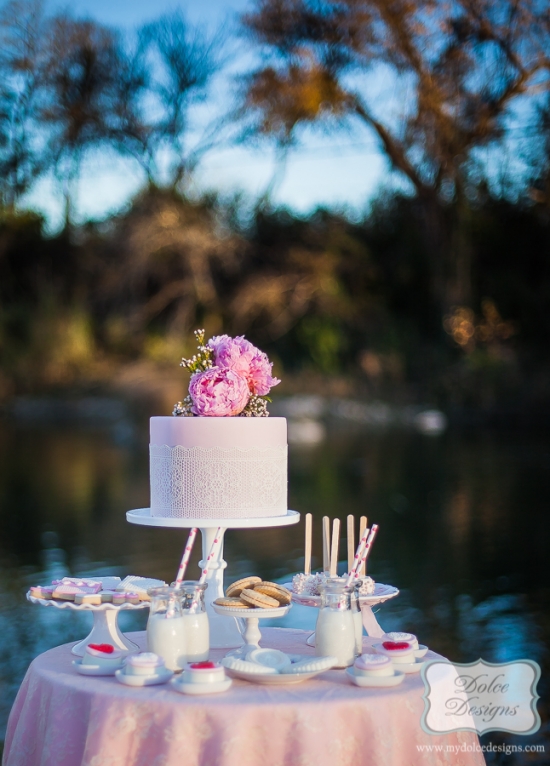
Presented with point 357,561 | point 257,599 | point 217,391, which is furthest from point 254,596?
point 217,391

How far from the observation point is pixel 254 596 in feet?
7.80

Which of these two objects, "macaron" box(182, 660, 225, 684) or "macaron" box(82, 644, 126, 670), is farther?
"macaron" box(82, 644, 126, 670)

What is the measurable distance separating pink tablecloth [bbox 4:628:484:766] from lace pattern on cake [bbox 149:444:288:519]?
53cm

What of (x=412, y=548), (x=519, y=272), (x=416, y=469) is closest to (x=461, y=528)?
(x=412, y=548)

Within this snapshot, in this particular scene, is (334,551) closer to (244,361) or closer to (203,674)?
(244,361)

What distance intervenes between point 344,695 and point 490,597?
4.83 m

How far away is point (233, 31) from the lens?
22.1 metres

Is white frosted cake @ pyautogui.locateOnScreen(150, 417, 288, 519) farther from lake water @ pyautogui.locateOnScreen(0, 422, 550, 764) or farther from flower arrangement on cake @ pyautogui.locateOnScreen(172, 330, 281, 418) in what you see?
lake water @ pyautogui.locateOnScreen(0, 422, 550, 764)

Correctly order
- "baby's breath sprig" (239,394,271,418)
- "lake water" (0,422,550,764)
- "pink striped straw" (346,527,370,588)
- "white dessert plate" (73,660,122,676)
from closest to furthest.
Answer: "white dessert plate" (73,660,122,676), "pink striped straw" (346,527,370,588), "baby's breath sprig" (239,394,271,418), "lake water" (0,422,550,764)

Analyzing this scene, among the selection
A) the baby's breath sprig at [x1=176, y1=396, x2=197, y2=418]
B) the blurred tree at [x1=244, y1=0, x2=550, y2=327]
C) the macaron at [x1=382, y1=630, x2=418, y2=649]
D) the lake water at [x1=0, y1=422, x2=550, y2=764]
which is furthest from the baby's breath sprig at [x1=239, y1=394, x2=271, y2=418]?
the blurred tree at [x1=244, y1=0, x2=550, y2=327]

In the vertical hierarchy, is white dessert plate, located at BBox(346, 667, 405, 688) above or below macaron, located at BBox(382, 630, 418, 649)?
below

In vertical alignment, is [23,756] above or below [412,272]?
below

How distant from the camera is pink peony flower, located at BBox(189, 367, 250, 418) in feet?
8.66

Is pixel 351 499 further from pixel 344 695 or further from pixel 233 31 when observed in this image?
pixel 233 31
